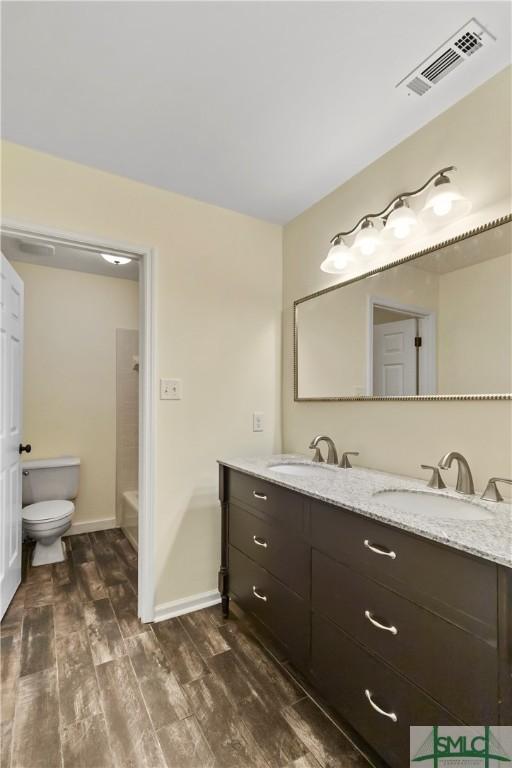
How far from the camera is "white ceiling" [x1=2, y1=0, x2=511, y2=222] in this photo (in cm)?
113

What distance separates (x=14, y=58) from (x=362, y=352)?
1790 mm

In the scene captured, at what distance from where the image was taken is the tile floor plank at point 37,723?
3.93ft

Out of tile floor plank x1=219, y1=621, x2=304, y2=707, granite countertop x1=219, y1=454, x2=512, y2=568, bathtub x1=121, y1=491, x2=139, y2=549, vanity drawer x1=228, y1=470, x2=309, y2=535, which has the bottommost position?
tile floor plank x1=219, y1=621, x2=304, y2=707

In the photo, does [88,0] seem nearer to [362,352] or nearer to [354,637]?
[362,352]

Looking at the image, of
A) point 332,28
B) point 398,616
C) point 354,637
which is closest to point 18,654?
point 354,637

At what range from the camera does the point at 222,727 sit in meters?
1.32

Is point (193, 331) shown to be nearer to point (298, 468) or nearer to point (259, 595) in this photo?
point (298, 468)

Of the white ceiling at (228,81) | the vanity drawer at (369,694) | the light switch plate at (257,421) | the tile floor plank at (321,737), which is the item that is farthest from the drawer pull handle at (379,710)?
the white ceiling at (228,81)

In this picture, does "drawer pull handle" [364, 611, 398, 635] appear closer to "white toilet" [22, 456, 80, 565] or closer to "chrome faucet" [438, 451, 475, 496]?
"chrome faucet" [438, 451, 475, 496]

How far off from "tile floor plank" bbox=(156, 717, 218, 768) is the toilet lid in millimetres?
1750

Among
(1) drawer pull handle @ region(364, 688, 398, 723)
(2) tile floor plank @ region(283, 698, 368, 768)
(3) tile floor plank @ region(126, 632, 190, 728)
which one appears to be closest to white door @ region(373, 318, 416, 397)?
A: (1) drawer pull handle @ region(364, 688, 398, 723)

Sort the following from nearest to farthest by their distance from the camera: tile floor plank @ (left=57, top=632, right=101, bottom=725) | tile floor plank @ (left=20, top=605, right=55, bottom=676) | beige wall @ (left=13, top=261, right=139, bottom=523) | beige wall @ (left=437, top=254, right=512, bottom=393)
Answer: beige wall @ (left=437, top=254, right=512, bottom=393), tile floor plank @ (left=57, top=632, right=101, bottom=725), tile floor plank @ (left=20, top=605, right=55, bottom=676), beige wall @ (left=13, top=261, right=139, bottom=523)

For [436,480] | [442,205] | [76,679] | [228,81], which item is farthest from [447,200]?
[76,679]

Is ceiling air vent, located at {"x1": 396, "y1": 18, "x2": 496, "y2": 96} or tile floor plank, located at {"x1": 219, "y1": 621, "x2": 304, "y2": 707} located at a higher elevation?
ceiling air vent, located at {"x1": 396, "y1": 18, "x2": 496, "y2": 96}
